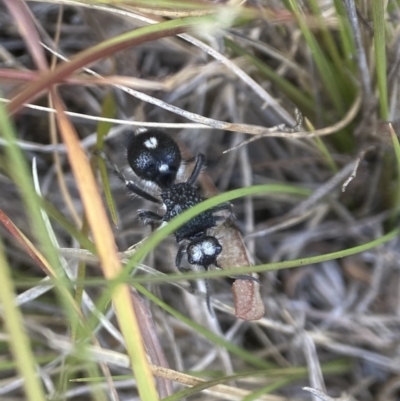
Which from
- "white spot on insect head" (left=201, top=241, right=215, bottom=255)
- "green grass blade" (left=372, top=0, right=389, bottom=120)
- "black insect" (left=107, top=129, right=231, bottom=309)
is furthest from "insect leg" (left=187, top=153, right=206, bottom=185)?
"green grass blade" (left=372, top=0, right=389, bottom=120)

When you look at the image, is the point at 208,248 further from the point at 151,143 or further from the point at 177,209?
the point at 151,143

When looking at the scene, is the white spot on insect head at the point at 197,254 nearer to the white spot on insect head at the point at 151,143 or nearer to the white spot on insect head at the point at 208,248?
the white spot on insect head at the point at 208,248

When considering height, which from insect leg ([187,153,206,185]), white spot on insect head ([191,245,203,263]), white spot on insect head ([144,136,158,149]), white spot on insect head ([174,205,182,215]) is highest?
white spot on insect head ([144,136,158,149])

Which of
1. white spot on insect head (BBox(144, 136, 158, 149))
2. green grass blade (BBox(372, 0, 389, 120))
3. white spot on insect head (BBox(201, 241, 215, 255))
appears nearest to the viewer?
green grass blade (BBox(372, 0, 389, 120))

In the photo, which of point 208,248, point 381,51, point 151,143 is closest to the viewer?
point 381,51

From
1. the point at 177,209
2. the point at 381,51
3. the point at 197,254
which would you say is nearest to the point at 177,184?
the point at 177,209

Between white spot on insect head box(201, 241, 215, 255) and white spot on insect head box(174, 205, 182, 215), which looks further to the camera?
white spot on insect head box(174, 205, 182, 215)

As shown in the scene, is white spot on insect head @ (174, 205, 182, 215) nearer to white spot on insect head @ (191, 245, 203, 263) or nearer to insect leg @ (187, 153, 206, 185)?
insect leg @ (187, 153, 206, 185)

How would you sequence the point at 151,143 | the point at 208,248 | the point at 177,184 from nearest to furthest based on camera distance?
the point at 208,248
the point at 151,143
the point at 177,184

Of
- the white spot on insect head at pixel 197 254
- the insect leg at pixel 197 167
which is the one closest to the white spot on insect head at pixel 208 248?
the white spot on insect head at pixel 197 254

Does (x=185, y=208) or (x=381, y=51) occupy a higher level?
(x=381, y=51)
